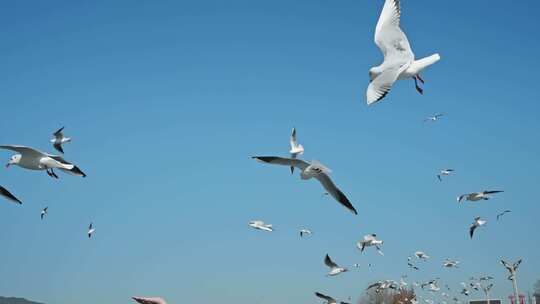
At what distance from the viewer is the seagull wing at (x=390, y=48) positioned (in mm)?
7957

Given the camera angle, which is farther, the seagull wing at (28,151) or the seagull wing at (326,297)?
the seagull wing at (326,297)

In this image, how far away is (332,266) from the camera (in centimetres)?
1752

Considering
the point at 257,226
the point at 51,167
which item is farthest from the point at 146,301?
the point at 257,226

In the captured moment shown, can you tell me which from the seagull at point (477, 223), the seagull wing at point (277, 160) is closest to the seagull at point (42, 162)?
the seagull wing at point (277, 160)

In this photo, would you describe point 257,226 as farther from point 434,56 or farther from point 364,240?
point 434,56

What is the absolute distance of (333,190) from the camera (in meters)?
8.01

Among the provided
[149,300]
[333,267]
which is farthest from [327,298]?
[149,300]

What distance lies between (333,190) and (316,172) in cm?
34

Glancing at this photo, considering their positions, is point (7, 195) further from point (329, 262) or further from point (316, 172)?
point (329, 262)

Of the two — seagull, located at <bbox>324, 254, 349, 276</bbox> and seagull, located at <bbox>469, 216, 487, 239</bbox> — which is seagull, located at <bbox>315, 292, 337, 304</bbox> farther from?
seagull, located at <bbox>469, 216, 487, 239</bbox>

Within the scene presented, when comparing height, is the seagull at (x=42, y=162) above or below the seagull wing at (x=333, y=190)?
above

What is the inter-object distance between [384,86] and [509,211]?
17.0 metres

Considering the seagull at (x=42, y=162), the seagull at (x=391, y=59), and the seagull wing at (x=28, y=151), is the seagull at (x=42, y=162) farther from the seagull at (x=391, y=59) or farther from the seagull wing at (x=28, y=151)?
the seagull at (x=391, y=59)

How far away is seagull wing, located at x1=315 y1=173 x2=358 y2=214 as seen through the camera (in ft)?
25.6
